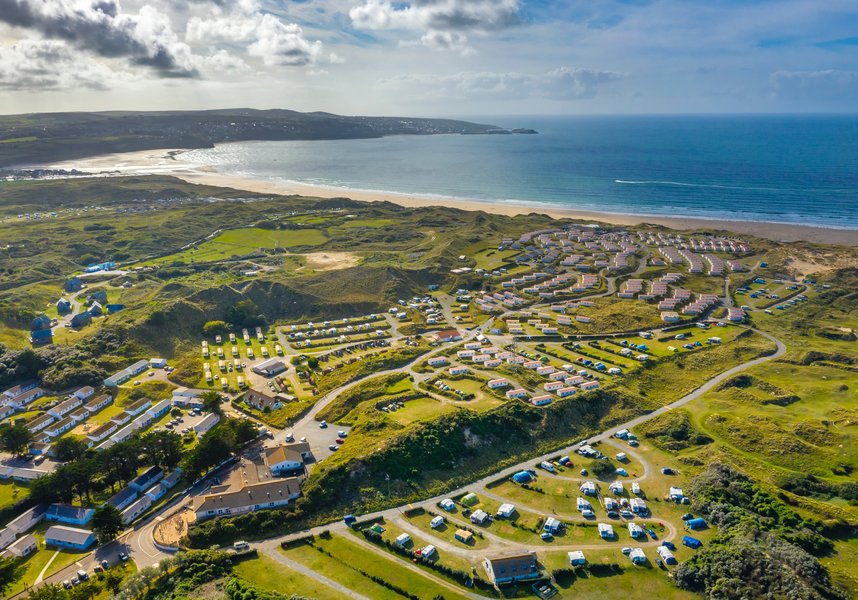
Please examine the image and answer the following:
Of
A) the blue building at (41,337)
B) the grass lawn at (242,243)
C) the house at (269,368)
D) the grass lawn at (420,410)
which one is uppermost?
the grass lawn at (242,243)

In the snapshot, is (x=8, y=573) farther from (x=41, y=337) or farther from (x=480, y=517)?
(x=41, y=337)

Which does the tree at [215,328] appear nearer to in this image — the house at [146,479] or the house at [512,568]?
the house at [146,479]

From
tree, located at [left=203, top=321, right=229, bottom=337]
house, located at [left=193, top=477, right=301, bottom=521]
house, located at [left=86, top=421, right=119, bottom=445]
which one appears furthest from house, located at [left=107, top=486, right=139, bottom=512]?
tree, located at [left=203, top=321, right=229, bottom=337]

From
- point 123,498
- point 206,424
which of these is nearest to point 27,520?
point 123,498

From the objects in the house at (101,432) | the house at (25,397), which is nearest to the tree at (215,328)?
the house at (25,397)

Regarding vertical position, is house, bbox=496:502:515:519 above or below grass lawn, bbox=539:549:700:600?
above

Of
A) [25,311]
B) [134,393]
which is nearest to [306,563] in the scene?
[134,393]

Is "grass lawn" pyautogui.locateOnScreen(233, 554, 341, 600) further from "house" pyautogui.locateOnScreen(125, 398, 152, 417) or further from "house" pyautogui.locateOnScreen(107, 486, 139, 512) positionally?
"house" pyautogui.locateOnScreen(125, 398, 152, 417)
